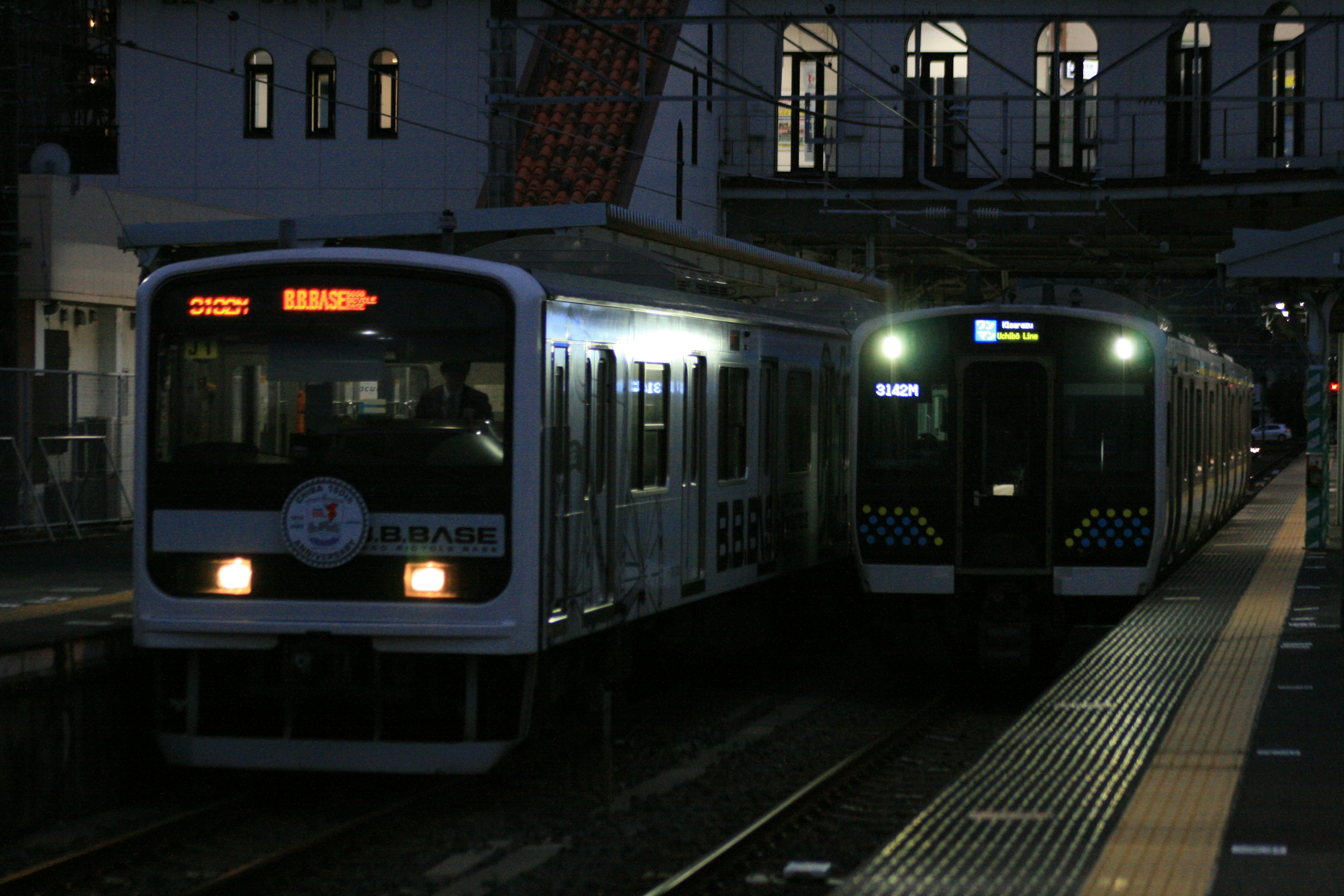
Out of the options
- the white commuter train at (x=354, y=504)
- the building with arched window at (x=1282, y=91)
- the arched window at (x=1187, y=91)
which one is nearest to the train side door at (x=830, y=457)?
the white commuter train at (x=354, y=504)

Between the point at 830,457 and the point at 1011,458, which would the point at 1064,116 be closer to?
the point at 830,457

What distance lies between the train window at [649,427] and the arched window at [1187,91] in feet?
77.0

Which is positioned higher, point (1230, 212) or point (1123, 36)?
point (1123, 36)

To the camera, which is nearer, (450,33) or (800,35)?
(450,33)

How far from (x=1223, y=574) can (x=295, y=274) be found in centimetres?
962

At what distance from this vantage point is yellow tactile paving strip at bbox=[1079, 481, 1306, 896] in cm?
615

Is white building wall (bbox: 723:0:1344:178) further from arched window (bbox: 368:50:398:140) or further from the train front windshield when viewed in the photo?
the train front windshield

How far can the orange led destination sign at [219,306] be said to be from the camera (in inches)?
365

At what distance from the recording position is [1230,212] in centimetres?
3225

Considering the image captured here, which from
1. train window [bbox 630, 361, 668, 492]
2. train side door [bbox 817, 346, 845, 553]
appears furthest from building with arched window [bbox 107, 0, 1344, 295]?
train window [bbox 630, 361, 668, 492]

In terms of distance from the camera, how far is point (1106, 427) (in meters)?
12.8

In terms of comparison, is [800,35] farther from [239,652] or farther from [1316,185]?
[239,652]

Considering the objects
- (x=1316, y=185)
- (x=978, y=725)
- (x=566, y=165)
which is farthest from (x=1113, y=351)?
(x=1316, y=185)

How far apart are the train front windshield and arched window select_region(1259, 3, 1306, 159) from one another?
86.5 feet
